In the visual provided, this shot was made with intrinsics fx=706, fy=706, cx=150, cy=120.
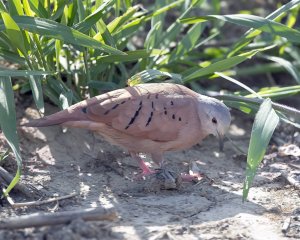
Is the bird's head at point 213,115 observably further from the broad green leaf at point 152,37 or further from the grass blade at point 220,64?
the broad green leaf at point 152,37

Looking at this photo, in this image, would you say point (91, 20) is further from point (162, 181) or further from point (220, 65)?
point (162, 181)

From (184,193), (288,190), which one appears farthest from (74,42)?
(288,190)

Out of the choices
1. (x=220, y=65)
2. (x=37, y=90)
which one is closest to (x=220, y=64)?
(x=220, y=65)

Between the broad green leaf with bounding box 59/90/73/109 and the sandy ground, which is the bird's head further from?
the broad green leaf with bounding box 59/90/73/109

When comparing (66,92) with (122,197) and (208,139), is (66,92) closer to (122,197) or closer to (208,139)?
(122,197)

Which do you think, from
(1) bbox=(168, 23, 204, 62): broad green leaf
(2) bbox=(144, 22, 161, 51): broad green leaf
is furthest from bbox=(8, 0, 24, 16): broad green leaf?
(1) bbox=(168, 23, 204, 62): broad green leaf
